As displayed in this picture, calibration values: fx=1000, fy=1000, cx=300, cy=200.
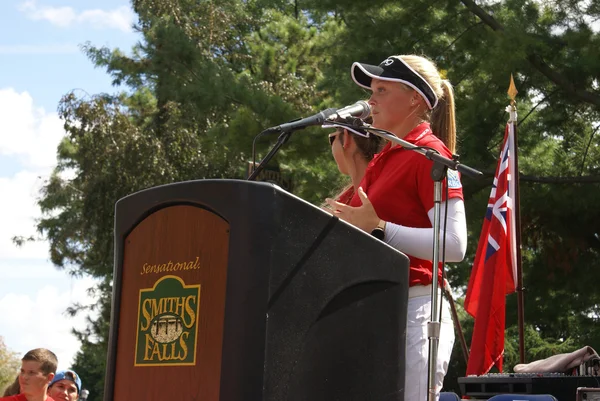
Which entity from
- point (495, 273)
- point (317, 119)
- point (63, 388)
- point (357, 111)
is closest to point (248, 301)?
point (317, 119)

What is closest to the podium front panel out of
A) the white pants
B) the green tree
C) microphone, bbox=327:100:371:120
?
the white pants

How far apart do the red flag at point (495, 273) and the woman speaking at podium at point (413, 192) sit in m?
4.58

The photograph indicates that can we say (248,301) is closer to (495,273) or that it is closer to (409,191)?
(409,191)

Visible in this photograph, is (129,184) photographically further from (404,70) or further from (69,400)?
(404,70)

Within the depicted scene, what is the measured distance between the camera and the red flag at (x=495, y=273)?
734cm

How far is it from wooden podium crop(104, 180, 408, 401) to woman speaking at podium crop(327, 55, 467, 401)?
19 centimetres

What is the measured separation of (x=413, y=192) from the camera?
8.78 ft

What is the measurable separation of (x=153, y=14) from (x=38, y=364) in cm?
1473

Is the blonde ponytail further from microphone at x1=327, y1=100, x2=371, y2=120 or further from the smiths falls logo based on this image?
the smiths falls logo

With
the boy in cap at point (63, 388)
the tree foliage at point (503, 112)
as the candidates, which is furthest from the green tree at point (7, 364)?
the boy in cap at point (63, 388)

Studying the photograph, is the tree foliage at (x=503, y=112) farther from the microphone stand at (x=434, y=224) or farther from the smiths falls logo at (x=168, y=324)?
the smiths falls logo at (x=168, y=324)

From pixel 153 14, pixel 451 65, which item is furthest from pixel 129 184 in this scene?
pixel 451 65

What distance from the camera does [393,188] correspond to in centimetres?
266

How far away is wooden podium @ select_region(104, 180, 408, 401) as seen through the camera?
202 centimetres
